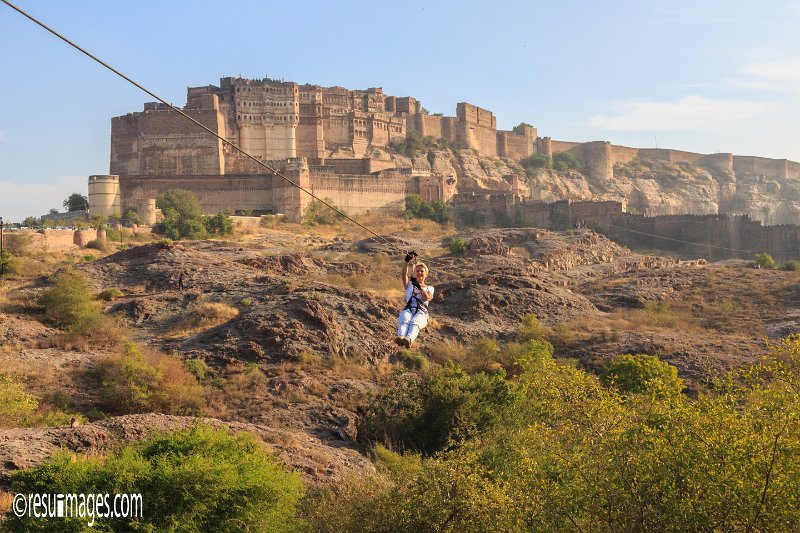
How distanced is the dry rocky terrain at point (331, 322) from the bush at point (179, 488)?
1.43 m

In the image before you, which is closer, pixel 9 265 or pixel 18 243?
pixel 9 265

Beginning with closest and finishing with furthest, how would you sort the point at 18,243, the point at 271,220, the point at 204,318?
the point at 204,318, the point at 18,243, the point at 271,220

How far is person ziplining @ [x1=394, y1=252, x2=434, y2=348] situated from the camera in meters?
9.80

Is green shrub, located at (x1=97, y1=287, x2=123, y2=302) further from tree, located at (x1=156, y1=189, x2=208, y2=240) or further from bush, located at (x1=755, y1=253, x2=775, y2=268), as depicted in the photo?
bush, located at (x1=755, y1=253, x2=775, y2=268)

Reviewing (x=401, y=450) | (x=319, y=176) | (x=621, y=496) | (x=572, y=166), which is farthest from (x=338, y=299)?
(x=572, y=166)

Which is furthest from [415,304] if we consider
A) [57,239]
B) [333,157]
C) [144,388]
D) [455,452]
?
[333,157]

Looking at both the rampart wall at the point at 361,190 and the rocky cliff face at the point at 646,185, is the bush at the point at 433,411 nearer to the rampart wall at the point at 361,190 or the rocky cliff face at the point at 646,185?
the rampart wall at the point at 361,190

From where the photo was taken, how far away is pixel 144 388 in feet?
55.2

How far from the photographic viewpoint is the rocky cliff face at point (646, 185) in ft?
203

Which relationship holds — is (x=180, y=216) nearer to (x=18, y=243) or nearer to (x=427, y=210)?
(x=18, y=243)

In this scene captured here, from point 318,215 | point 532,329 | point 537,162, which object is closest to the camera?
point 532,329

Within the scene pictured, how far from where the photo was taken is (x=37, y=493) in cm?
1007

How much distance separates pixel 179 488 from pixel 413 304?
3.28 m

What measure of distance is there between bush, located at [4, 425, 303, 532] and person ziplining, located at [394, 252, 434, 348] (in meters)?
2.44
